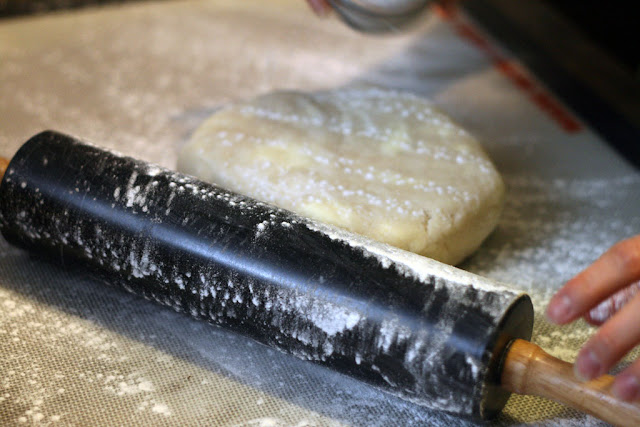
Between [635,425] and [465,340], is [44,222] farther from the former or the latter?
[635,425]

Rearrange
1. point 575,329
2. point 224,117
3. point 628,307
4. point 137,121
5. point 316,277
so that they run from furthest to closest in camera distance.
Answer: point 137,121 → point 224,117 → point 575,329 → point 316,277 → point 628,307

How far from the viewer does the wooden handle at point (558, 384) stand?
837 millimetres

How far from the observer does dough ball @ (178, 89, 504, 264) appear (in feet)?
3.91

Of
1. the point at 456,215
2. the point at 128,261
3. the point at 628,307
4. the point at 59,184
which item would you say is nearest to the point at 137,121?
the point at 59,184

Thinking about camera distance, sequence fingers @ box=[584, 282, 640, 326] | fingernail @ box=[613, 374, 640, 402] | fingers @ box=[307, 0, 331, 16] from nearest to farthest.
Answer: fingernail @ box=[613, 374, 640, 402]
fingers @ box=[584, 282, 640, 326]
fingers @ box=[307, 0, 331, 16]

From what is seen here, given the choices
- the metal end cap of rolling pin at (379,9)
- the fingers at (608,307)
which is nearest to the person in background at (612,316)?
the fingers at (608,307)

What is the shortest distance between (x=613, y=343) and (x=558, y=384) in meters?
0.11

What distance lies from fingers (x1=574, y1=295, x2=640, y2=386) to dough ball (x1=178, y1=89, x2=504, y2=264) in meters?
0.42

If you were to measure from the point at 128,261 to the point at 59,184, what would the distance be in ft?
0.63

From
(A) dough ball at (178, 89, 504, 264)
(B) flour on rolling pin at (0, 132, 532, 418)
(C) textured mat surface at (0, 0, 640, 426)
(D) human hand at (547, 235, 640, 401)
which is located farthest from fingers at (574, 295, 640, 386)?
(A) dough ball at (178, 89, 504, 264)

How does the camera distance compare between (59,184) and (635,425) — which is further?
(59,184)

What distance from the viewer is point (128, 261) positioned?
1.06m

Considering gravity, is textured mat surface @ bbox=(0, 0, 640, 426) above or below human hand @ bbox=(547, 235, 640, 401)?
below

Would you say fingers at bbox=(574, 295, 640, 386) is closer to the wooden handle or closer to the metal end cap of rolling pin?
the wooden handle
